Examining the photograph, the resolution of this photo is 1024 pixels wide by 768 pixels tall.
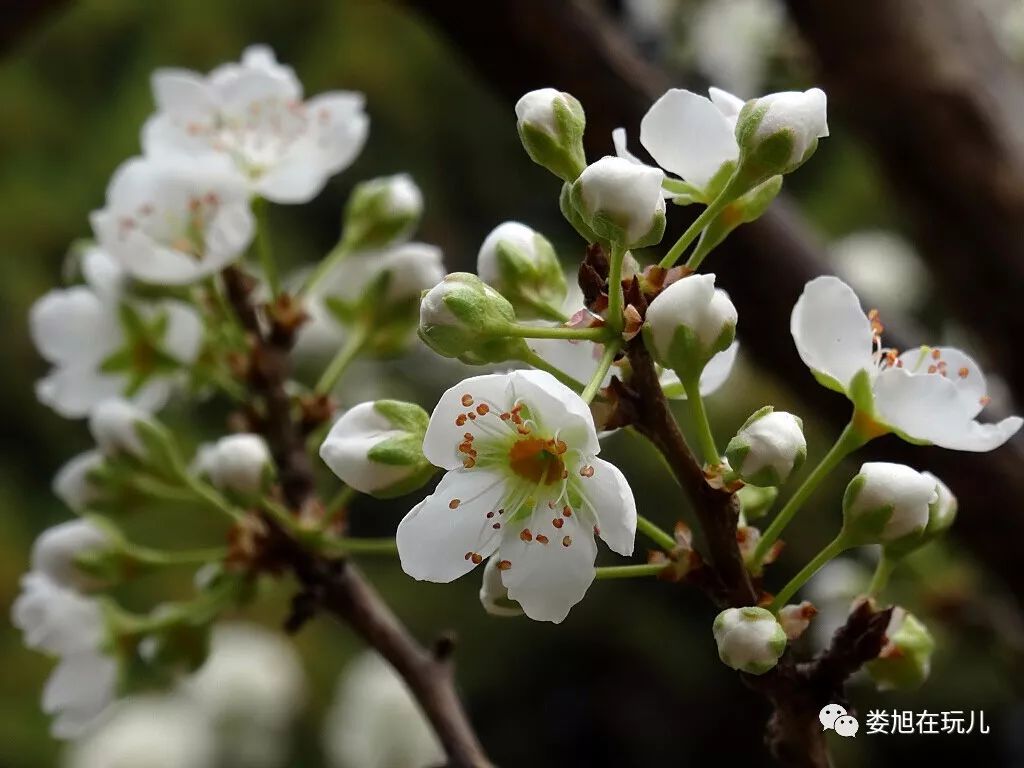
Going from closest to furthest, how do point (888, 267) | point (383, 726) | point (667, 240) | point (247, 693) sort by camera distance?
point (667, 240) < point (383, 726) < point (247, 693) < point (888, 267)

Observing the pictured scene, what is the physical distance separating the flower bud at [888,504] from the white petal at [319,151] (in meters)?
0.26

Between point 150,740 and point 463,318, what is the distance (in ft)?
3.67

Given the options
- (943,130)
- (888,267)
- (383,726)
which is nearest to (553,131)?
(943,130)

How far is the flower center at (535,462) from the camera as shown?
0.32 metres

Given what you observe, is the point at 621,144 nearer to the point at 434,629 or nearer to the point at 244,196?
the point at 244,196

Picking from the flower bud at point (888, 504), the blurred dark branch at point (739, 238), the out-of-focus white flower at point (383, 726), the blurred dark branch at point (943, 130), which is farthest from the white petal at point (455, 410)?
the out-of-focus white flower at point (383, 726)

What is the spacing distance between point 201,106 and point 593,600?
1210mm

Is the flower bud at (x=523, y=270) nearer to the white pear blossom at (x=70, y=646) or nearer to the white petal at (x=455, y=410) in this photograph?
the white petal at (x=455, y=410)

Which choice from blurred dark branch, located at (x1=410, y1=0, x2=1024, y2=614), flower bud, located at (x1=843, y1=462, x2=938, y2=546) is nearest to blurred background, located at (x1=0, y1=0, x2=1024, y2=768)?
blurred dark branch, located at (x1=410, y1=0, x2=1024, y2=614)

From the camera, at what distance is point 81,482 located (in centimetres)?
49

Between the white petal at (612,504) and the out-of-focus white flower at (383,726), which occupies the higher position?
the white petal at (612,504)

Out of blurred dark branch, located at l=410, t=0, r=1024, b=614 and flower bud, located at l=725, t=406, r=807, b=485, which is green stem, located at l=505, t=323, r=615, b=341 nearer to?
flower bud, located at l=725, t=406, r=807, b=485

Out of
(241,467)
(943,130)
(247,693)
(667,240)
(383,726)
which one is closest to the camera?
(241,467)

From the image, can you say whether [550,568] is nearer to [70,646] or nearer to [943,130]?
[70,646]
